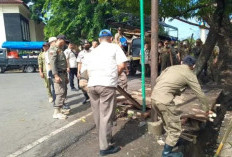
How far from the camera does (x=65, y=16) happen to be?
17.7 metres

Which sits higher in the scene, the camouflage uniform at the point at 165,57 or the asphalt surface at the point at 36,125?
the camouflage uniform at the point at 165,57

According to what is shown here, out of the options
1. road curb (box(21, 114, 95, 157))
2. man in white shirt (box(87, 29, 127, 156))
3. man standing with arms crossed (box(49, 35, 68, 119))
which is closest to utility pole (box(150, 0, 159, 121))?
man in white shirt (box(87, 29, 127, 156))

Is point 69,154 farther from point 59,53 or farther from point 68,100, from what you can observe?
point 68,100

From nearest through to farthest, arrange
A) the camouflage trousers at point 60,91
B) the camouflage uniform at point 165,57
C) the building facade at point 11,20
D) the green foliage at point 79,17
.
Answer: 1. the camouflage trousers at point 60,91
2. the camouflage uniform at point 165,57
3. the green foliage at point 79,17
4. the building facade at point 11,20

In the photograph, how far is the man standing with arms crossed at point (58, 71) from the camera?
5031mm

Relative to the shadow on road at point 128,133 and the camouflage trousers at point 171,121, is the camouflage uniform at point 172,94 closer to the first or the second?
A: the camouflage trousers at point 171,121

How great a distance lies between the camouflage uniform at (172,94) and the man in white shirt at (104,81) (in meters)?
0.67

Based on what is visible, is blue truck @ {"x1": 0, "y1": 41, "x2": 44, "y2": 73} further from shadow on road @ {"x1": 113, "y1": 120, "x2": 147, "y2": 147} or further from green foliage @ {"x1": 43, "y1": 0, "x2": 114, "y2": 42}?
shadow on road @ {"x1": 113, "y1": 120, "x2": 147, "y2": 147}

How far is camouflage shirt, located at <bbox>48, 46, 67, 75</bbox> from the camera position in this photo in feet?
16.5

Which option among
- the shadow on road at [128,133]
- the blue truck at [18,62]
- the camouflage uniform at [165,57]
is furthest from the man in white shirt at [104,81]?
the blue truck at [18,62]

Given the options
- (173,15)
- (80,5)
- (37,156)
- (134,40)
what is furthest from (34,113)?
(80,5)

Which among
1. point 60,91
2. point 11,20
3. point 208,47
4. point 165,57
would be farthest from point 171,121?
point 11,20

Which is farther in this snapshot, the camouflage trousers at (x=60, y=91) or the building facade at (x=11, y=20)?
the building facade at (x=11, y=20)

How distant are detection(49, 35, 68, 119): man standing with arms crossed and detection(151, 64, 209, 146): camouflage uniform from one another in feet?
8.08
